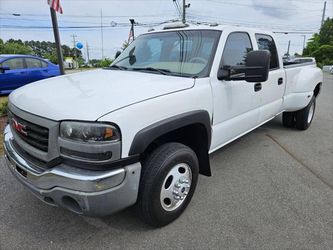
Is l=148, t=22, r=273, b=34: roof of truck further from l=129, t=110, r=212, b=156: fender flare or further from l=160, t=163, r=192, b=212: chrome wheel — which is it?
l=160, t=163, r=192, b=212: chrome wheel

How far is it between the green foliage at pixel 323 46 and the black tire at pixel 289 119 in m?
33.1

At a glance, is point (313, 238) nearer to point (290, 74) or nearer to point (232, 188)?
point (232, 188)

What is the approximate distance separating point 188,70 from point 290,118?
11.5 ft

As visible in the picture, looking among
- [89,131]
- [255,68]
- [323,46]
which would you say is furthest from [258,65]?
[323,46]

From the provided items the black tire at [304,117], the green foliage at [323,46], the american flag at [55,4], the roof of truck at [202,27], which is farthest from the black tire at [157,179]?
the green foliage at [323,46]

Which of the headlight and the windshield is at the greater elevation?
the windshield

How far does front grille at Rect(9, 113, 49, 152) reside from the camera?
80.0 inches

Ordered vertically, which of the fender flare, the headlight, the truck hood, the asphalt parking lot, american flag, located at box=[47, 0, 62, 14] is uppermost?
american flag, located at box=[47, 0, 62, 14]

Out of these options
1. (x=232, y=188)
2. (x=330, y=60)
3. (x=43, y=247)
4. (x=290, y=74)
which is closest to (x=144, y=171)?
(x=43, y=247)

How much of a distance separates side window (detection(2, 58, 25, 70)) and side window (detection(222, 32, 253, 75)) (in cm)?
834

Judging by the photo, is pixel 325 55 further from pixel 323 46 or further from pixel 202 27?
pixel 202 27

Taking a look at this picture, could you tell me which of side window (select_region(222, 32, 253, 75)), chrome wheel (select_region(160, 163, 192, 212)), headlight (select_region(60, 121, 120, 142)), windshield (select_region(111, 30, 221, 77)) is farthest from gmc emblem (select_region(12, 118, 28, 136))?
side window (select_region(222, 32, 253, 75))

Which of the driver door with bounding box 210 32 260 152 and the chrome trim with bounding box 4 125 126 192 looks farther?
the driver door with bounding box 210 32 260 152

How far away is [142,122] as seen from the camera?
2.05 metres
